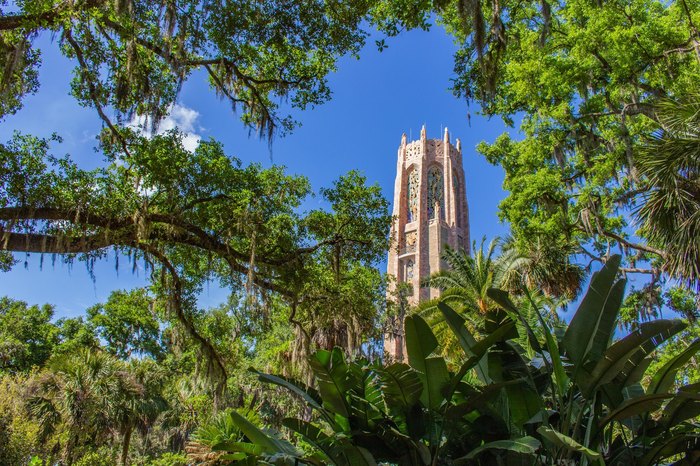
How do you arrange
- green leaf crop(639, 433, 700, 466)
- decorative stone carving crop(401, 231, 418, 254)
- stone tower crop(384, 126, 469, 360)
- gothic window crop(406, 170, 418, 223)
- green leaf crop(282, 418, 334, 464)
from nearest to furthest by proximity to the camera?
green leaf crop(639, 433, 700, 466) → green leaf crop(282, 418, 334, 464) → stone tower crop(384, 126, 469, 360) → decorative stone carving crop(401, 231, 418, 254) → gothic window crop(406, 170, 418, 223)

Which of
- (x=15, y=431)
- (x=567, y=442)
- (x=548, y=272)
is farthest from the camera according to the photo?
(x=548, y=272)

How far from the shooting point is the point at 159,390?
1847cm

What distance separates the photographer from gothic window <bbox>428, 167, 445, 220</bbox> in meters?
50.2

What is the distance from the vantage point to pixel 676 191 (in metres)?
7.49

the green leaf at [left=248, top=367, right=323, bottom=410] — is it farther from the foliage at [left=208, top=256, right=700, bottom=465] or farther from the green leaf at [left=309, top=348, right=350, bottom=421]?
the green leaf at [left=309, top=348, right=350, bottom=421]

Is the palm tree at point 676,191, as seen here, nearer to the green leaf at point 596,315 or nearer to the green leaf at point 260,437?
the green leaf at point 596,315

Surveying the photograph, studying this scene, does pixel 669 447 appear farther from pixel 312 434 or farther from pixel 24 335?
pixel 24 335

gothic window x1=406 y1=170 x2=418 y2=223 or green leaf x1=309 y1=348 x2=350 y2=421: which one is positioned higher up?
gothic window x1=406 y1=170 x2=418 y2=223

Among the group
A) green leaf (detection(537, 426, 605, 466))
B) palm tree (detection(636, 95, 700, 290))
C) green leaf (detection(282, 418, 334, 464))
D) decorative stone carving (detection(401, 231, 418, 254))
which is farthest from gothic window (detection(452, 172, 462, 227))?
green leaf (detection(537, 426, 605, 466))

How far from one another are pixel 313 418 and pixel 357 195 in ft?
41.1

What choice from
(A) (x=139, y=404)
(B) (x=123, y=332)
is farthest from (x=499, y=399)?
(B) (x=123, y=332)

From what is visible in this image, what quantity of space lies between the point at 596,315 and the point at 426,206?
4532cm

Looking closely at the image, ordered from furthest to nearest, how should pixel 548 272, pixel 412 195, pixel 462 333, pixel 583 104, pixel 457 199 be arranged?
pixel 457 199
pixel 412 195
pixel 548 272
pixel 583 104
pixel 462 333

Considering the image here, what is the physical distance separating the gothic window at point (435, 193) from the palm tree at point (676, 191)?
40706 millimetres
